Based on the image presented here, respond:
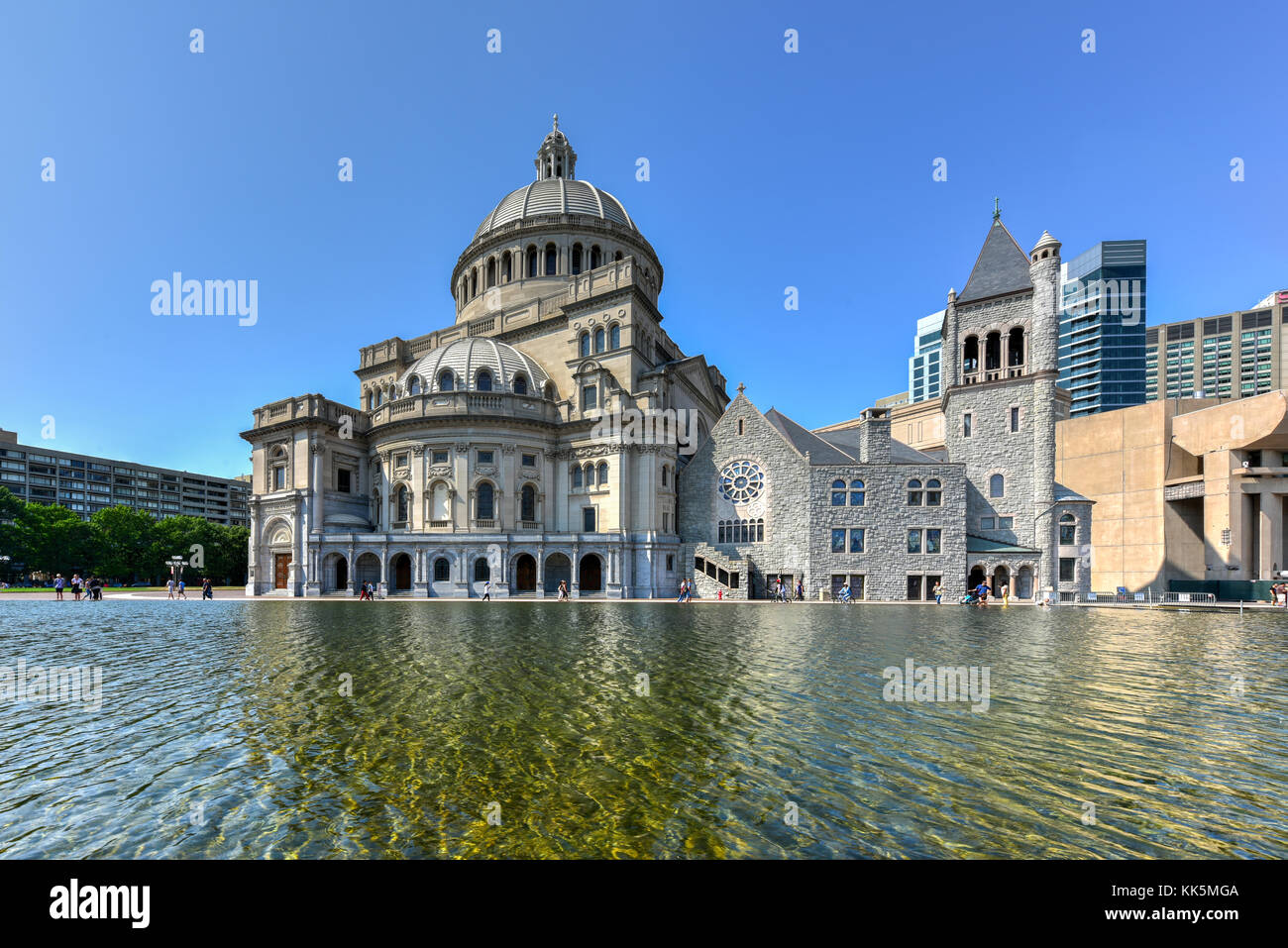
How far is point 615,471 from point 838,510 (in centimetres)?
1761

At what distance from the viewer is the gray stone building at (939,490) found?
1640 inches

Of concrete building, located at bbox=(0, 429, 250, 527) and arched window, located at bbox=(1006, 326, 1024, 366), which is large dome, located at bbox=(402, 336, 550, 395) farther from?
concrete building, located at bbox=(0, 429, 250, 527)

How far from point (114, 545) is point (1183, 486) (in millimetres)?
115312

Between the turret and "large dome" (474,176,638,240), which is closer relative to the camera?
the turret

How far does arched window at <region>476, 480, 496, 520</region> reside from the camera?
46906mm

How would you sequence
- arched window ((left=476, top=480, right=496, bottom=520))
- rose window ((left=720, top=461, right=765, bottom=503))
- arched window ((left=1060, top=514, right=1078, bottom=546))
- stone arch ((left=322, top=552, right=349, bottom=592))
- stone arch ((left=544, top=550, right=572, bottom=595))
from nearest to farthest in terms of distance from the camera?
arched window ((left=1060, top=514, right=1078, bottom=546)), stone arch ((left=544, top=550, right=572, bottom=595)), rose window ((left=720, top=461, right=765, bottom=503)), arched window ((left=476, top=480, right=496, bottom=520)), stone arch ((left=322, top=552, right=349, bottom=592))

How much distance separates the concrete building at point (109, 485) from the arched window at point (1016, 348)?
11071 centimetres

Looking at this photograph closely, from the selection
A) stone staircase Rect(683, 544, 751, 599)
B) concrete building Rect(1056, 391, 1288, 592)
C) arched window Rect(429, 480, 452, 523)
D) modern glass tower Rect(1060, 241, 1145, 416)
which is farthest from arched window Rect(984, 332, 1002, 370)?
modern glass tower Rect(1060, 241, 1145, 416)

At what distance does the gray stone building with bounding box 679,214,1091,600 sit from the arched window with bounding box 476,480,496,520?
1619 cm

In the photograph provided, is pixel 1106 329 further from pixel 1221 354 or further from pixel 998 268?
pixel 998 268

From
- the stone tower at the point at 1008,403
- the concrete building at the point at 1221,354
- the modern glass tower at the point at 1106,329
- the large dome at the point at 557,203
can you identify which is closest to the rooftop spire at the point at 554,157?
the large dome at the point at 557,203

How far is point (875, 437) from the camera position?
4359 centimetres

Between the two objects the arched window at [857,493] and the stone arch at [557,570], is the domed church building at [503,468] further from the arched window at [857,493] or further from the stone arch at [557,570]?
the arched window at [857,493]
